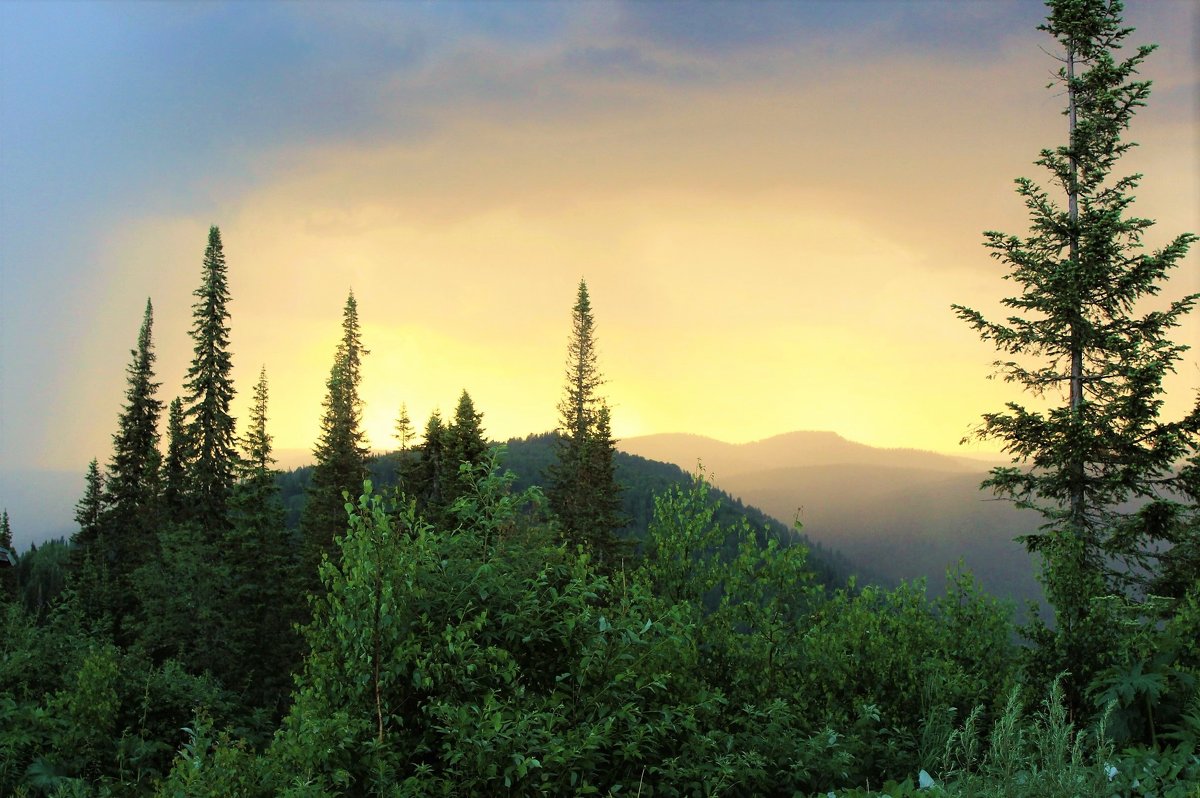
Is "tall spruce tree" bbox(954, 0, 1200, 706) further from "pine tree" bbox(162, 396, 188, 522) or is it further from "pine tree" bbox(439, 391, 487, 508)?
"pine tree" bbox(162, 396, 188, 522)

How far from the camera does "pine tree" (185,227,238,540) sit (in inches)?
1604

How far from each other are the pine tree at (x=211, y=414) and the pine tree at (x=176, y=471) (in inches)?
42.1

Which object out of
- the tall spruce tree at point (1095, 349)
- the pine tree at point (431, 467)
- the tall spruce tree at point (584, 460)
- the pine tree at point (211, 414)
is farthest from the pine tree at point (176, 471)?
the tall spruce tree at point (1095, 349)

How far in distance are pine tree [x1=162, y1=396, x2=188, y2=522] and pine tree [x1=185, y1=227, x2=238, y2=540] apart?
107 centimetres

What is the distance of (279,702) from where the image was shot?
35844mm

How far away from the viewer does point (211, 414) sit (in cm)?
4122

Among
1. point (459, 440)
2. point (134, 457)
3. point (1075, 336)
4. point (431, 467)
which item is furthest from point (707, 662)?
point (134, 457)

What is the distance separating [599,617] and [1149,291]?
20.7 meters

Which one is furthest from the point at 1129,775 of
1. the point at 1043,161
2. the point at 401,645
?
the point at 1043,161

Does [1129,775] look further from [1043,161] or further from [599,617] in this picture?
[1043,161]

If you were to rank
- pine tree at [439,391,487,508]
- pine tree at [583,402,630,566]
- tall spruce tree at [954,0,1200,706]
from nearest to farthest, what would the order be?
1. tall spruce tree at [954,0,1200,706]
2. pine tree at [439,391,487,508]
3. pine tree at [583,402,630,566]

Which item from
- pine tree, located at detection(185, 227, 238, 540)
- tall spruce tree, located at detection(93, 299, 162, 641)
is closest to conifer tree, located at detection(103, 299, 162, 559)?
tall spruce tree, located at detection(93, 299, 162, 641)

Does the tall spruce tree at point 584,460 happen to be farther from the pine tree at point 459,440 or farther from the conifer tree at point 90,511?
the conifer tree at point 90,511

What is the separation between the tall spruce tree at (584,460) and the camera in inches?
1875
